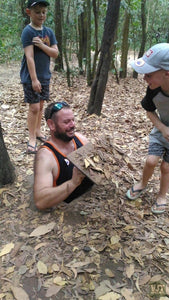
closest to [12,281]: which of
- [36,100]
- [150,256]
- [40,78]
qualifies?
[150,256]

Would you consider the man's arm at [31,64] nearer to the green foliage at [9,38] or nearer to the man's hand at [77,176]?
the man's hand at [77,176]

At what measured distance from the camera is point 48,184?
7.10 ft

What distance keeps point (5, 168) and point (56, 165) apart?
2.18 ft

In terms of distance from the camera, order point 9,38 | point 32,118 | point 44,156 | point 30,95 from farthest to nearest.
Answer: point 9,38 < point 32,118 < point 30,95 < point 44,156

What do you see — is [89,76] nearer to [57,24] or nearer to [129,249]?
[57,24]

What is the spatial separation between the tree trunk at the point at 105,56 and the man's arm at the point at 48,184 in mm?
2793

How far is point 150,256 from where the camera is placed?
2051mm

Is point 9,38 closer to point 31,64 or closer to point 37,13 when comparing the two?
point 37,13

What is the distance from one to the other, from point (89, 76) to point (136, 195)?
5134 mm

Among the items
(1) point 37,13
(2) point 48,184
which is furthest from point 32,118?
(2) point 48,184

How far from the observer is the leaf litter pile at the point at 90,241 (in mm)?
1768

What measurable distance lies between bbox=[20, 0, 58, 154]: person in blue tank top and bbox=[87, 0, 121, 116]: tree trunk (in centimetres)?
138

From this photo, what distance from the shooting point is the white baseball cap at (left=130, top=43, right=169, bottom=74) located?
1910 millimetres

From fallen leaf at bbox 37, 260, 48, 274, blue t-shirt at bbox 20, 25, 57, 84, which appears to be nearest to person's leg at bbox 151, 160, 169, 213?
fallen leaf at bbox 37, 260, 48, 274
